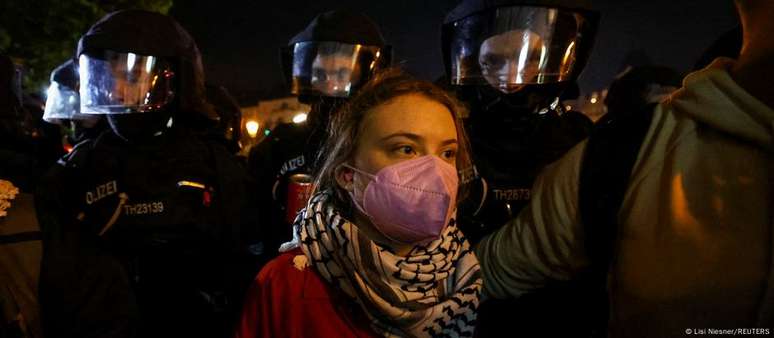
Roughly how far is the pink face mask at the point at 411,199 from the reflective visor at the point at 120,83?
163 centimetres

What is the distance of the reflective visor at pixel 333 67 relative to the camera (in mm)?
3271

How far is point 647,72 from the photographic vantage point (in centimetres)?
442

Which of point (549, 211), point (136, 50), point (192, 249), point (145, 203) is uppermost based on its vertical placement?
point (136, 50)

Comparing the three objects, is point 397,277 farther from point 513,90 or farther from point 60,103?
point 60,103

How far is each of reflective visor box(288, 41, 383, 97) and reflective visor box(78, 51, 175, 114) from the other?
1087mm

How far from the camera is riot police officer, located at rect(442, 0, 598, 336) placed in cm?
221

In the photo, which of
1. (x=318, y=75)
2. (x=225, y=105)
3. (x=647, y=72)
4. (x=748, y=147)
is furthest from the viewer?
(x=647, y=72)

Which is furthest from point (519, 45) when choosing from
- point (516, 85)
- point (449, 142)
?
point (449, 142)

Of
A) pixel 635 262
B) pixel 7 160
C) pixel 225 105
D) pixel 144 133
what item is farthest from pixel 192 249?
pixel 635 262

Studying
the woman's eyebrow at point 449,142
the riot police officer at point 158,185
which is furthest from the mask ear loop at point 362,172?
the riot police officer at point 158,185

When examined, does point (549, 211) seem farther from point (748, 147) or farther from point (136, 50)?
point (136, 50)

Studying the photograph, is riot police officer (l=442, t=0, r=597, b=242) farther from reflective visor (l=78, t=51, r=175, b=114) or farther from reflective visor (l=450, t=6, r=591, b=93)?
reflective visor (l=78, t=51, r=175, b=114)

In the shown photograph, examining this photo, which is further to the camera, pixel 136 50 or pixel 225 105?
pixel 225 105

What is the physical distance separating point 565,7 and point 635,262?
5.34 feet
